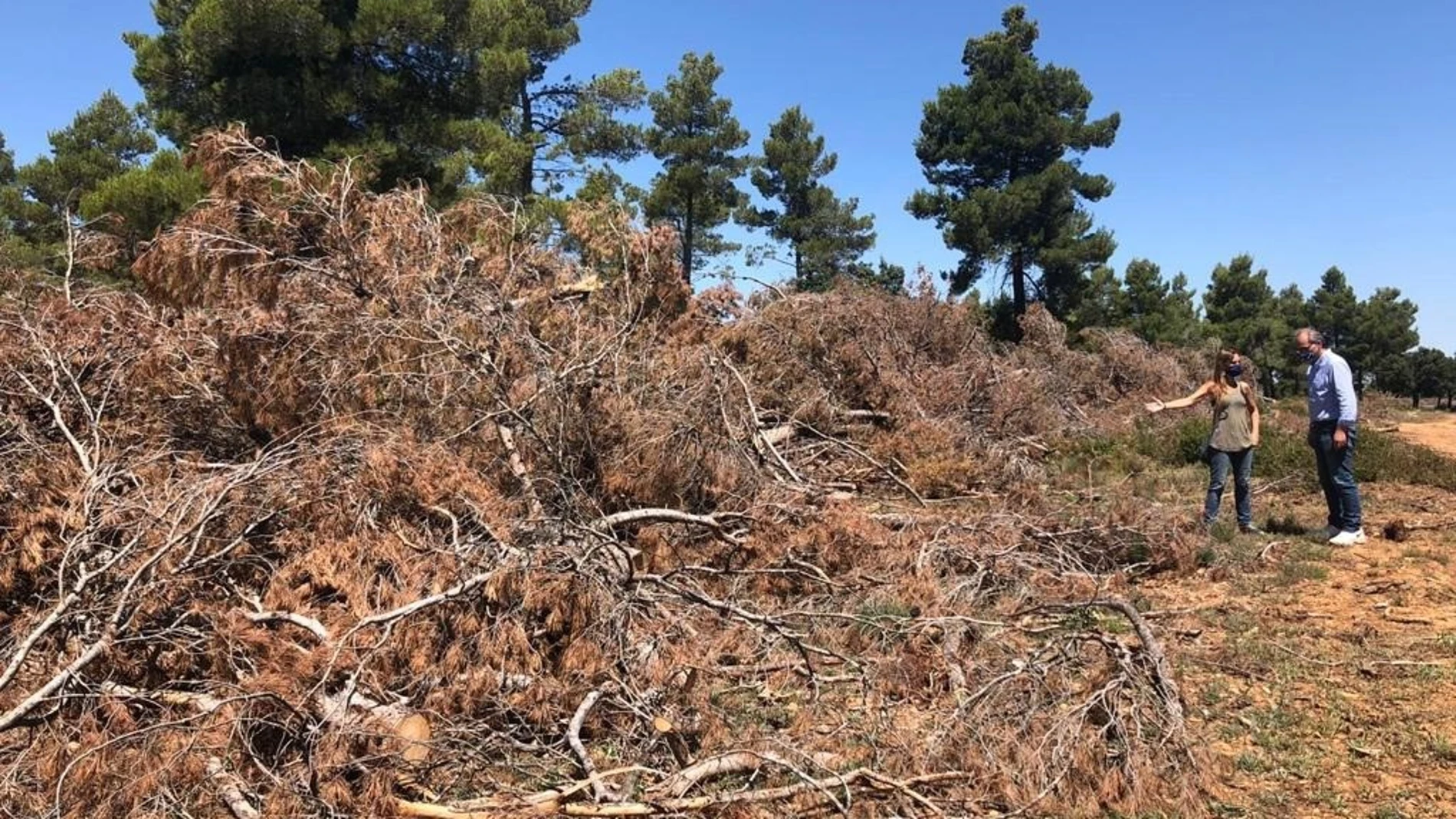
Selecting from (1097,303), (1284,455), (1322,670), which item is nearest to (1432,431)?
(1097,303)

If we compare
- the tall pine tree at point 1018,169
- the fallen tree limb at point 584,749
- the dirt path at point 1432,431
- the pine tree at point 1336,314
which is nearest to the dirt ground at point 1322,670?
the fallen tree limb at point 584,749

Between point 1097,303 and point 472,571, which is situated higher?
point 1097,303

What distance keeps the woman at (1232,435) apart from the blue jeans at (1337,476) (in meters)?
0.41

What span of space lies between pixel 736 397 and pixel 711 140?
19.3m

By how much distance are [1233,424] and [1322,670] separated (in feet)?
9.38

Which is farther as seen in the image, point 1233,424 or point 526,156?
point 526,156

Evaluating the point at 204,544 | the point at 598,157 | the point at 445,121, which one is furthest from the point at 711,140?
the point at 204,544

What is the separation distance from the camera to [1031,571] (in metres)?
5.27

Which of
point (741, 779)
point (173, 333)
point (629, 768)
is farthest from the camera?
point (173, 333)

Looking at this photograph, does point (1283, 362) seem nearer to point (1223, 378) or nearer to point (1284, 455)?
point (1284, 455)

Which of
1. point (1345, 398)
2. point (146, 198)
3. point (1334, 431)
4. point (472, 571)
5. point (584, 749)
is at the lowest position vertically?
point (584, 749)

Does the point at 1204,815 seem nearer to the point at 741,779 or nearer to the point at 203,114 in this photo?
the point at 741,779

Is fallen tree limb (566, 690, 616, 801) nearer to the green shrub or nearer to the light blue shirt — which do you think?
the light blue shirt

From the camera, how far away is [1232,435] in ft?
21.8
